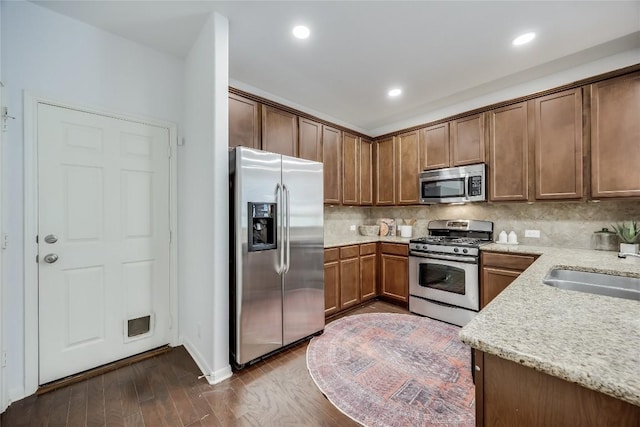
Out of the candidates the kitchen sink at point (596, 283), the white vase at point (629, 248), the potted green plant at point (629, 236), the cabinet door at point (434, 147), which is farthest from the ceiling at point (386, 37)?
the kitchen sink at point (596, 283)

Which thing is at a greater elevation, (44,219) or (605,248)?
(44,219)

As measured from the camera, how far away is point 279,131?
3.10 meters

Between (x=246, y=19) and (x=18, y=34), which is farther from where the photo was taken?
(x=246, y=19)

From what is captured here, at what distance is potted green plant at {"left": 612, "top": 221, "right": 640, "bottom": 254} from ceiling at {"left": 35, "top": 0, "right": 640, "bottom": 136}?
1604 mm

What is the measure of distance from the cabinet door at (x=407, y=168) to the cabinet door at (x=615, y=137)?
1.72 meters

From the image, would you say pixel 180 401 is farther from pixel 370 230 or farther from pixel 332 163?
pixel 370 230

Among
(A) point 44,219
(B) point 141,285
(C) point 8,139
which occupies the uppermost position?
(C) point 8,139

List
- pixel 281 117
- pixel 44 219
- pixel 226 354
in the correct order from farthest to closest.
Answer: pixel 281 117
pixel 226 354
pixel 44 219

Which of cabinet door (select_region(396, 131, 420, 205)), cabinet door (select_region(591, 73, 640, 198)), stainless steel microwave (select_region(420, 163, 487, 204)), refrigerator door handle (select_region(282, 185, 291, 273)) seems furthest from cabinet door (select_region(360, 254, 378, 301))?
cabinet door (select_region(591, 73, 640, 198))

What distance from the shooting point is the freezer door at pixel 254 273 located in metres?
2.12

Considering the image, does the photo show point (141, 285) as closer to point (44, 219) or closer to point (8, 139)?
point (44, 219)

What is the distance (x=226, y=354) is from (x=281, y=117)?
2457 mm

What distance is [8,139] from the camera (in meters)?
1.83

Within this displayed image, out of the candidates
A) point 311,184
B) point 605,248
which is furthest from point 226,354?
point 605,248
